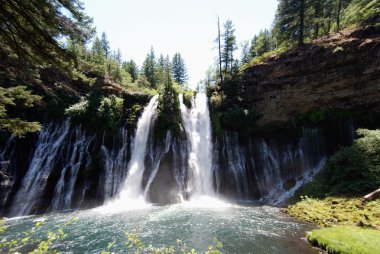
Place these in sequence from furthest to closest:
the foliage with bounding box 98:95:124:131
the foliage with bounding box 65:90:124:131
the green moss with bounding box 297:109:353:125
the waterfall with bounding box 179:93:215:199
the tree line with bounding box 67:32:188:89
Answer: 1. the tree line with bounding box 67:32:188:89
2. the foliage with bounding box 98:95:124:131
3. the foliage with bounding box 65:90:124:131
4. the green moss with bounding box 297:109:353:125
5. the waterfall with bounding box 179:93:215:199

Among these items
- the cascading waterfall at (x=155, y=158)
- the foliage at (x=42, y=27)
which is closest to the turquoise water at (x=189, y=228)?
the cascading waterfall at (x=155, y=158)

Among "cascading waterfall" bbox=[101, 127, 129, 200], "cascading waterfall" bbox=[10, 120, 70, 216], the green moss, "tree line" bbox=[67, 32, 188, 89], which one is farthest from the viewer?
"tree line" bbox=[67, 32, 188, 89]

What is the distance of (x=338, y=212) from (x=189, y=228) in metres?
7.93

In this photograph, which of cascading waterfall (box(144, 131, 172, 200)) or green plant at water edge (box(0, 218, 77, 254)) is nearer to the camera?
green plant at water edge (box(0, 218, 77, 254))

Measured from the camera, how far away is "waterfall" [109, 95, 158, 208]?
18.2 m

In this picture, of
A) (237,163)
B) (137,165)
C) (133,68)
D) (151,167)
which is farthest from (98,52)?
(237,163)

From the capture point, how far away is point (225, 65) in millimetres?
32594

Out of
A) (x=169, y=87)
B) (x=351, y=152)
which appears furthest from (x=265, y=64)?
(x=351, y=152)

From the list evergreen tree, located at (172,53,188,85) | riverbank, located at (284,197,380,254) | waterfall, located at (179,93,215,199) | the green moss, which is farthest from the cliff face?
evergreen tree, located at (172,53,188,85)

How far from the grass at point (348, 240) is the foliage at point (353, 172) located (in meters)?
5.65

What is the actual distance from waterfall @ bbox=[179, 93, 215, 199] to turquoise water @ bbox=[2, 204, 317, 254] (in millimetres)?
3813

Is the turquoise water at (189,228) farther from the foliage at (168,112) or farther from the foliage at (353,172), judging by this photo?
the foliage at (168,112)

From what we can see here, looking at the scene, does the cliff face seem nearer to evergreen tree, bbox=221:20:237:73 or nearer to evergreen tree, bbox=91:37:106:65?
evergreen tree, bbox=221:20:237:73

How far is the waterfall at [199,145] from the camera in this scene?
Answer: 19.6 meters
